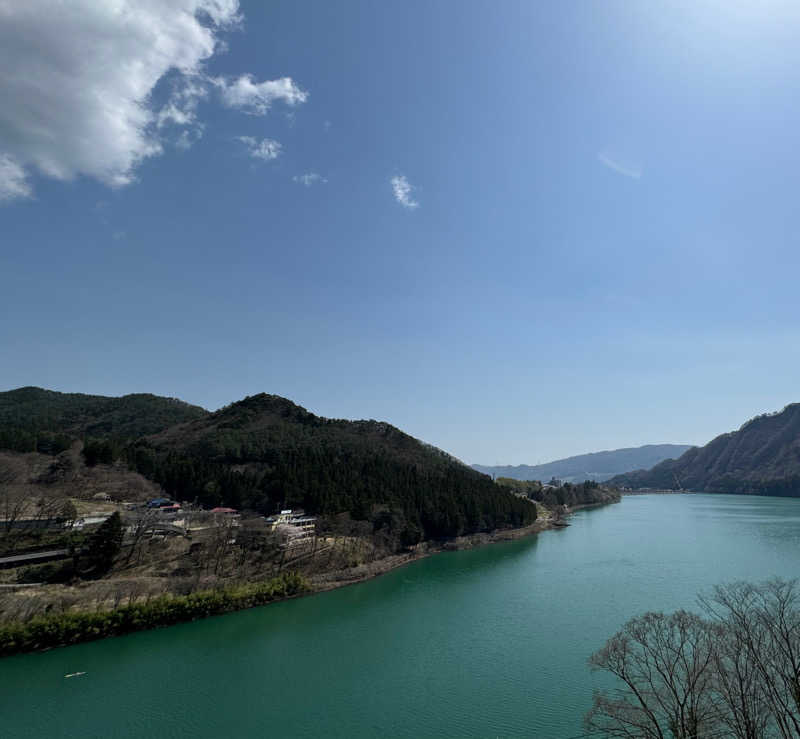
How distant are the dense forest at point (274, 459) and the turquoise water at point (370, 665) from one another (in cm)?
1246

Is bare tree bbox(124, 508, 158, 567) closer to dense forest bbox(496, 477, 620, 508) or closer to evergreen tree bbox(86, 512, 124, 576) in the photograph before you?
evergreen tree bbox(86, 512, 124, 576)

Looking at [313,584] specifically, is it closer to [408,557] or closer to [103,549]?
[408,557]

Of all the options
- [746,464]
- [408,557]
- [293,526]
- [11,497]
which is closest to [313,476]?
[293,526]

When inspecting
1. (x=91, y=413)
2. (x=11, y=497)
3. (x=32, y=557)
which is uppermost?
(x=91, y=413)

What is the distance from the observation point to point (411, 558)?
1506 inches

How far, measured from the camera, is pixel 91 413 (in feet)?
267

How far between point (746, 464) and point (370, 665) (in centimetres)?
15873

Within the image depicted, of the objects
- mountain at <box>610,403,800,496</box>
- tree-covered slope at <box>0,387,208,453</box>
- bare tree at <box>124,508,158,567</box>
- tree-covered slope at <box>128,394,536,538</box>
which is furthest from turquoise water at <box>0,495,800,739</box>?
mountain at <box>610,403,800,496</box>

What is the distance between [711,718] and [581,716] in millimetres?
4731

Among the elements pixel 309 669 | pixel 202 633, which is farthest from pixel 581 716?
pixel 202 633

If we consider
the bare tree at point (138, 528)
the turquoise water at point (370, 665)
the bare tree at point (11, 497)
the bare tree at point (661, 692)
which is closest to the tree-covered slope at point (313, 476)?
the bare tree at point (138, 528)

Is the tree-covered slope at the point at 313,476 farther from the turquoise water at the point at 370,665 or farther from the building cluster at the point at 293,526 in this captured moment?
the turquoise water at the point at 370,665

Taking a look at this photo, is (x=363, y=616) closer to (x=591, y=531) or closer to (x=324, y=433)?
(x=591, y=531)

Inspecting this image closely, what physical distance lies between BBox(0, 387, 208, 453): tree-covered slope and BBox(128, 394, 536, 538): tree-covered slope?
9.75 meters
